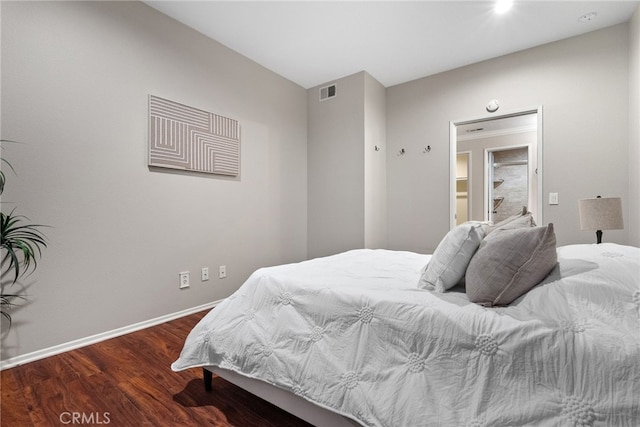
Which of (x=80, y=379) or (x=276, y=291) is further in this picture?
(x=80, y=379)

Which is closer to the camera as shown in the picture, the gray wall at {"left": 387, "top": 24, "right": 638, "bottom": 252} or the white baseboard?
the white baseboard

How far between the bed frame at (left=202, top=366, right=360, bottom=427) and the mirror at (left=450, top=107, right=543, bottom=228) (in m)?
2.93

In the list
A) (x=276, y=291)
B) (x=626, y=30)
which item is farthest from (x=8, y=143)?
(x=626, y=30)

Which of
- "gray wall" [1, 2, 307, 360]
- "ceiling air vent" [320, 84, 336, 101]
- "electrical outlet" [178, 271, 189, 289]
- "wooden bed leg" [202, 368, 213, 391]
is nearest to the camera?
"wooden bed leg" [202, 368, 213, 391]

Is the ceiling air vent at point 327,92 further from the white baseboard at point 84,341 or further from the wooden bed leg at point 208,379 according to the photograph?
the wooden bed leg at point 208,379

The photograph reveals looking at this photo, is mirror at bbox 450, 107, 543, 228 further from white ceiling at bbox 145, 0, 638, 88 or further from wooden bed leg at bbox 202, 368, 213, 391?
wooden bed leg at bbox 202, 368, 213, 391

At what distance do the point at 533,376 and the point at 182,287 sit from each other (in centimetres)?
269

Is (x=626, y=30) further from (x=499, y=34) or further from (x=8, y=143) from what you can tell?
(x=8, y=143)

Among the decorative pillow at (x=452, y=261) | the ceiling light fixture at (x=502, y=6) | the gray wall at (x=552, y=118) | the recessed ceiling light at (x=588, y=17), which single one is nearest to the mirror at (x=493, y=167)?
the gray wall at (x=552, y=118)

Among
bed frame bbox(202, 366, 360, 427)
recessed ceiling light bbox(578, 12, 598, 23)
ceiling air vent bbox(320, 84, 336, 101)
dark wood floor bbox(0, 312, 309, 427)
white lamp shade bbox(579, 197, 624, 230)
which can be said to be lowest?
dark wood floor bbox(0, 312, 309, 427)

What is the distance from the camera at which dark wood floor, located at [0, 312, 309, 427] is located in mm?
1405

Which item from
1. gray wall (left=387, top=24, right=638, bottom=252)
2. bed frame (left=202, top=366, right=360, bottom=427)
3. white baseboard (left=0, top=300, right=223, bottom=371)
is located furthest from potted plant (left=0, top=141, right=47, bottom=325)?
gray wall (left=387, top=24, right=638, bottom=252)

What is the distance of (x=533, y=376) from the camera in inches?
35.4

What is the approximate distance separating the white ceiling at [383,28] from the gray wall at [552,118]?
19cm
